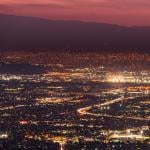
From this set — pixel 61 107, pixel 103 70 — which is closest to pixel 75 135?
pixel 61 107

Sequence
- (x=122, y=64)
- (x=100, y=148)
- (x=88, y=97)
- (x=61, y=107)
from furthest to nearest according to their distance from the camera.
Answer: (x=122, y=64) < (x=88, y=97) < (x=61, y=107) < (x=100, y=148)

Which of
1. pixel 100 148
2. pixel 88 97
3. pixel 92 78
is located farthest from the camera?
pixel 92 78

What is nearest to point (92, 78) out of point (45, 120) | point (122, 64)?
point (122, 64)

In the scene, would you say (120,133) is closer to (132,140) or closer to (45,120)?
(132,140)

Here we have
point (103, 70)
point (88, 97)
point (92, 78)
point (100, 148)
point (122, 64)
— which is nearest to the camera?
point (100, 148)

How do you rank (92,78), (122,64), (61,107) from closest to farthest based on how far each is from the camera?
(61,107) → (92,78) → (122,64)

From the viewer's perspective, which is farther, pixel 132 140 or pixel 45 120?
pixel 45 120

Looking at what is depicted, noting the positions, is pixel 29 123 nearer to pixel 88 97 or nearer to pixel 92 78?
pixel 88 97

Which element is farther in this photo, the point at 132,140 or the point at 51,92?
the point at 51,92
